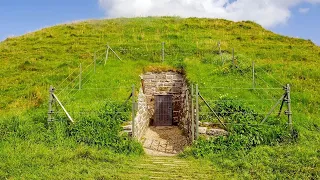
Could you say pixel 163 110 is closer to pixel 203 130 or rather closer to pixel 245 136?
pixel 203 130

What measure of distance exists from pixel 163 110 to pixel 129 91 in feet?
13.0

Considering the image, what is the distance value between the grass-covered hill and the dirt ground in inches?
78.0

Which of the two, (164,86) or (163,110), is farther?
(163,110)

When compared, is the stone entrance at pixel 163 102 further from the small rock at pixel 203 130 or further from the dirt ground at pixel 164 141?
the small rock at pixel 203 130

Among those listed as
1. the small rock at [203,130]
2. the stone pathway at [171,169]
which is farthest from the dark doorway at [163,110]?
the stone pathway at [171,169]

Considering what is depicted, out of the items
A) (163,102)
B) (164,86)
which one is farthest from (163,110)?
(164,86)

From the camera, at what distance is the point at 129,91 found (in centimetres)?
1775

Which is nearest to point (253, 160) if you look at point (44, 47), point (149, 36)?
point (149, 36)

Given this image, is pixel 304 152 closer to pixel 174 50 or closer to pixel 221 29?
pixel 174 50

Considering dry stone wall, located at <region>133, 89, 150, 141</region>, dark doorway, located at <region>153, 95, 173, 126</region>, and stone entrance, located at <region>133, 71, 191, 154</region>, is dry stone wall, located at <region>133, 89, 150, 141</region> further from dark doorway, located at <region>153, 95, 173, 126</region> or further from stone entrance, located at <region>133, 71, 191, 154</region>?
dark doorway, located at <region>153, 95, 173, 126</region>

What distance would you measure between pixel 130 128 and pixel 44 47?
61.0 feet

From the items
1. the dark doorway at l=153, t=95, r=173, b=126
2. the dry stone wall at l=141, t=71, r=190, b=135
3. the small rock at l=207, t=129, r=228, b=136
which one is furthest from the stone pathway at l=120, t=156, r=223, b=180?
the dark doorway at l=153, t=95, r=173, b=126

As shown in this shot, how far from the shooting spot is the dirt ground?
14958 millimetres

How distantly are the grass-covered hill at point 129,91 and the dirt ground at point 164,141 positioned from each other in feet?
6.50
